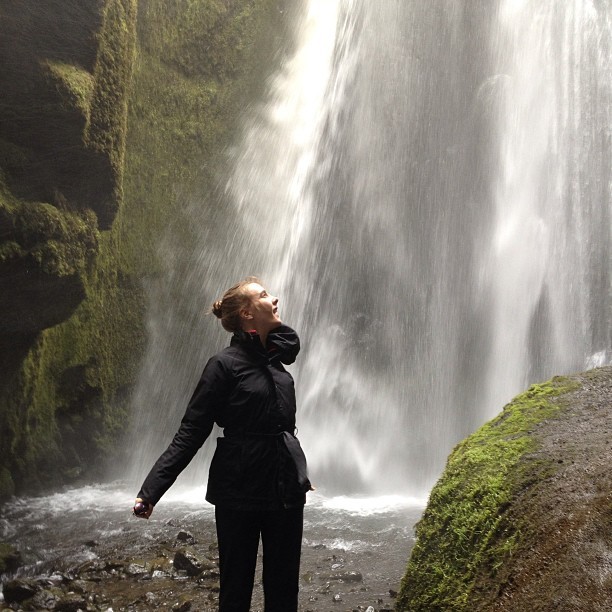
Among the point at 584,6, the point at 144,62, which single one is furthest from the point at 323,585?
the point at 584,6

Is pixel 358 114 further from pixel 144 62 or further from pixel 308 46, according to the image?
pixel 144 62

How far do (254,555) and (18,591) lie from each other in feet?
12.0

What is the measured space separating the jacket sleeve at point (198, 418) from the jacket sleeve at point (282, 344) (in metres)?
0.25

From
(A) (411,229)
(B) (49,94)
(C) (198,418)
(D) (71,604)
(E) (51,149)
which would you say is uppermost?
(A) (411,229)

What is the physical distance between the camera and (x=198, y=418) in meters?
2.92

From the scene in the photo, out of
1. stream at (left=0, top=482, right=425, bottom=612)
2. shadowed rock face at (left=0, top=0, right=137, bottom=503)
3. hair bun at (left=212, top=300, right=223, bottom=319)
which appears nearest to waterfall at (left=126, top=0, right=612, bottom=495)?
stream at (left=0, top=482, right=425, bottom=612)

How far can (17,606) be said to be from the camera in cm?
542

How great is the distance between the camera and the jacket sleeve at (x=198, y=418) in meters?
2.88

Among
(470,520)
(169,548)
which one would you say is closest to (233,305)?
(470,520)

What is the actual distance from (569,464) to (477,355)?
30.6 ft

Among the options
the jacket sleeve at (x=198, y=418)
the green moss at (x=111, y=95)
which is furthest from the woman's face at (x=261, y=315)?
the green moss at (x=111, y=95)

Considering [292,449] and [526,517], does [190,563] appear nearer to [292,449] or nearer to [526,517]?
[292,449]

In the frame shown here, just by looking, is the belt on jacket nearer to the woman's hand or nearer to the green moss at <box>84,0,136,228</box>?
the woman's hand

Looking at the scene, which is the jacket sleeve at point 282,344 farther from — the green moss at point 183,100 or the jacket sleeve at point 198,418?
the green moss at point 183,100
